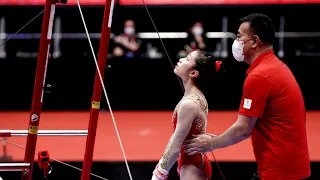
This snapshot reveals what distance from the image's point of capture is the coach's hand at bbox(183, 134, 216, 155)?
3520 millimetres

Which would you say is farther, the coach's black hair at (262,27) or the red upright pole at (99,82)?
the red upright pole at (99,82)

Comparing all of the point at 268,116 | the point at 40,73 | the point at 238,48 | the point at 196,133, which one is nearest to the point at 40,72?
the point at 40,73

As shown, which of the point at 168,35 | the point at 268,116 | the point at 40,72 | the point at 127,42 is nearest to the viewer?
the point at 268,116

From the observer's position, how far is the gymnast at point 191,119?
3.70 meters

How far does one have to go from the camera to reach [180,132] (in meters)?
3.69

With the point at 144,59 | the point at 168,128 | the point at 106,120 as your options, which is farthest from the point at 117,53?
the point at 168,128

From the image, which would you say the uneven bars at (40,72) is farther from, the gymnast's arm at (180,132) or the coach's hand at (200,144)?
the coach's hand at (200,144)

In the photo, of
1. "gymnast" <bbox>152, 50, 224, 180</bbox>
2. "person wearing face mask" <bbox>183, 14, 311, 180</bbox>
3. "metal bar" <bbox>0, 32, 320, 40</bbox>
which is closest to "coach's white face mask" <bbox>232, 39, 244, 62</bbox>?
"person wearing face mask" <bbox>183, 14, 311, 180</bbox>

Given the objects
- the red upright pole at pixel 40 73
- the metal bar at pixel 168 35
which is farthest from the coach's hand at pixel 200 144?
the metal bar at pixel 168 35

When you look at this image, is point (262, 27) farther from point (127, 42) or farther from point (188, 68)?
point (127, 42)

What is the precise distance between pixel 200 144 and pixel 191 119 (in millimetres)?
195

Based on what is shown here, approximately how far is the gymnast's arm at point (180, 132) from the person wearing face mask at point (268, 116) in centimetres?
17

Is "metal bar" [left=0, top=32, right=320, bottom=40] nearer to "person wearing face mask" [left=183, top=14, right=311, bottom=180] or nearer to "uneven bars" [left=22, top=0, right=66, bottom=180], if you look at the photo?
"uneven bars" [left=22, top=0, right=66, bottom=180]

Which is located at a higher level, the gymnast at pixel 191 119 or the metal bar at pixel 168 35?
the metal bar at pixel 168 35
